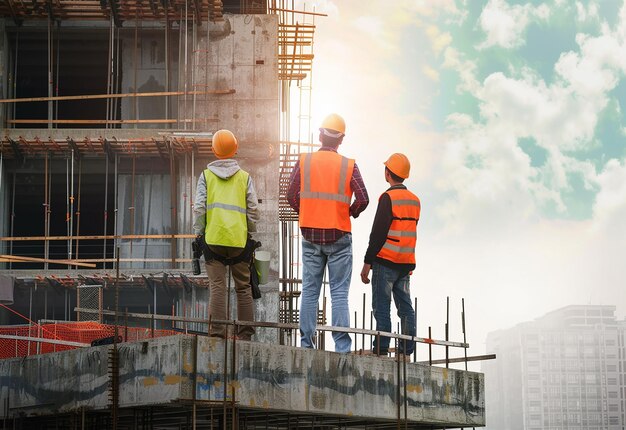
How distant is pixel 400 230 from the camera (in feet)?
42.5

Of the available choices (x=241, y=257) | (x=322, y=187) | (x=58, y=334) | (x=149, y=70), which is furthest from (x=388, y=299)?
(x=149, y=70)

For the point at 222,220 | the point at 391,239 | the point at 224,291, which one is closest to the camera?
the point at 222,220

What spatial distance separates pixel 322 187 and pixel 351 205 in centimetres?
48

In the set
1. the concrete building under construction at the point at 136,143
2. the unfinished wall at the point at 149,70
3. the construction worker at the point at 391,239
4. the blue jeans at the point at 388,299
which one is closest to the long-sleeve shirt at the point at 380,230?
the construction worker at the point at 391,239

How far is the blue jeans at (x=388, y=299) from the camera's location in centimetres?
1295

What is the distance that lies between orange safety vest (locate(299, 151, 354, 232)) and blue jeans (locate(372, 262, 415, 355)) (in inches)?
46.0

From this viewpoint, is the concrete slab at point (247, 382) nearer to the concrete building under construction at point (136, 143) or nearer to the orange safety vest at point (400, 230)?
the orange safety vest at point (400, 230)

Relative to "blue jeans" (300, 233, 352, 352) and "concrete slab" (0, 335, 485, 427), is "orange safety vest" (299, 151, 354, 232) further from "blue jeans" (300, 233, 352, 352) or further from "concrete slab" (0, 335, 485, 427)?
"concrete slab" (0, 335, 485, 427)

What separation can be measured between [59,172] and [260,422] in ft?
44.6

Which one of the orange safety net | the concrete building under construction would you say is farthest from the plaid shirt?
the concrete building under construction

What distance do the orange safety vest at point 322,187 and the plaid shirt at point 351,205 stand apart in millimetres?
58

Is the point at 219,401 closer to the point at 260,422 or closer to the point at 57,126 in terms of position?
the point at 260,422

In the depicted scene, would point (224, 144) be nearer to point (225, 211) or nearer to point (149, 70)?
point (225, 211)

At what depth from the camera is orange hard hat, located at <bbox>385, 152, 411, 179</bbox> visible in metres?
13.0
